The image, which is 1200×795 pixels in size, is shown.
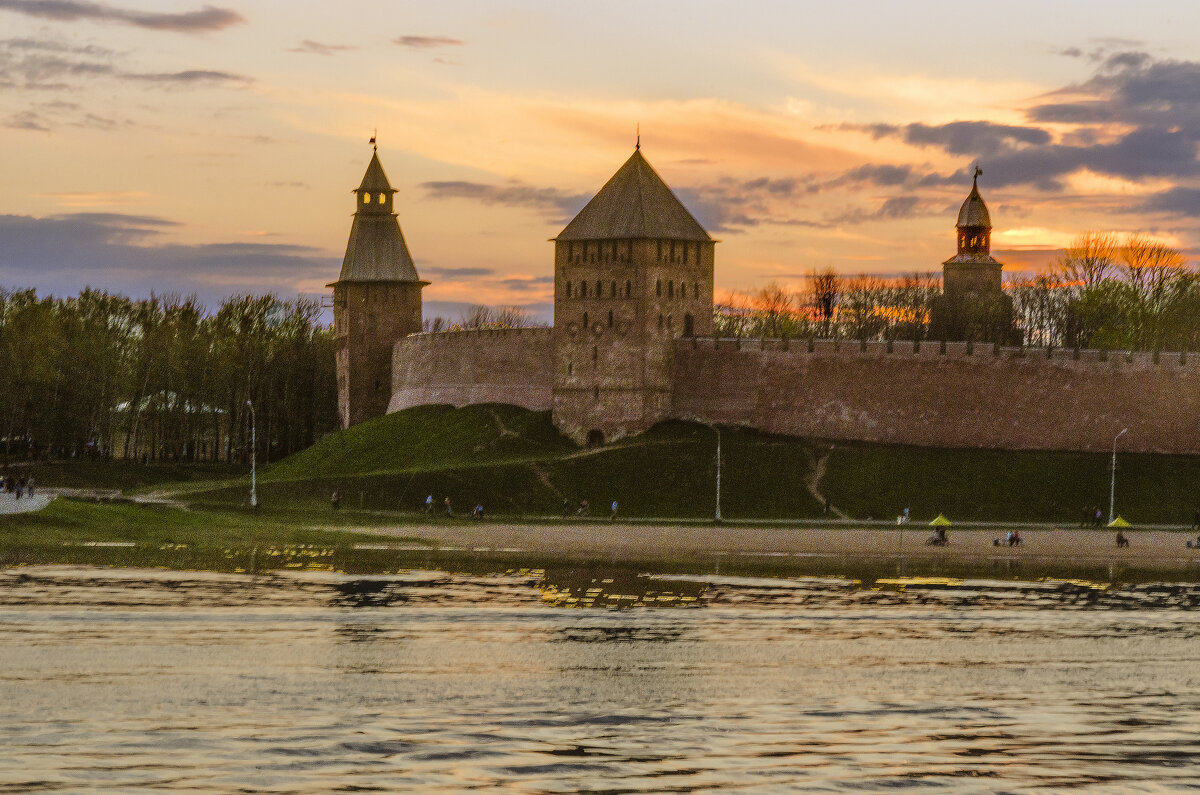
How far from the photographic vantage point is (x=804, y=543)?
52000mm

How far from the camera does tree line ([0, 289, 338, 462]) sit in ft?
292

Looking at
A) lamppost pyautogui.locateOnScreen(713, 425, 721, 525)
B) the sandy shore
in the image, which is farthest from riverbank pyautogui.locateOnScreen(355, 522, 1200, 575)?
lamppost pyautogui.locateOnScreen(713, 425, 721, 525)

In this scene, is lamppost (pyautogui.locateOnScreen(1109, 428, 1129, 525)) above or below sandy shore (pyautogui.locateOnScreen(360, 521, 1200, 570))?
above

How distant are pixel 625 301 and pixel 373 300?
80.4 ft

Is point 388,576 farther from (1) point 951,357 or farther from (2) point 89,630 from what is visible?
(1) point 951,357

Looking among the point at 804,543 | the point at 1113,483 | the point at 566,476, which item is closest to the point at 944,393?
the point at 1113,483

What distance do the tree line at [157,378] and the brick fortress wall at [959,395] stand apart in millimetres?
35759

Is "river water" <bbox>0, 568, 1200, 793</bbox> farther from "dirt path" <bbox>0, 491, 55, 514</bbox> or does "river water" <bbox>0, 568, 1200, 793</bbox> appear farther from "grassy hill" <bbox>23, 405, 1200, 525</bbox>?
"grassy hill" <bbox>23, 405, 1200, 525</bbox>

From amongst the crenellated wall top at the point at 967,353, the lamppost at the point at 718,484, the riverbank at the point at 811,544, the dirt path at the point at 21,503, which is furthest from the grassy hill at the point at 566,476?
the dirt path at the point at 21,503

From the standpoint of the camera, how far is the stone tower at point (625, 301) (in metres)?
74.8

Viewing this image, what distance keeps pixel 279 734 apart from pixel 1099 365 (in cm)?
5799

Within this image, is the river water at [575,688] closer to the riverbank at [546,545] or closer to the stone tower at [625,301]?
the riverbank at [546,545]

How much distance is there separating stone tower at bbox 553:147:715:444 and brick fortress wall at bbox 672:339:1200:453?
10.2 feet

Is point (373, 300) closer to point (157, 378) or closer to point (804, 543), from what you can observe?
point (157, 378)
